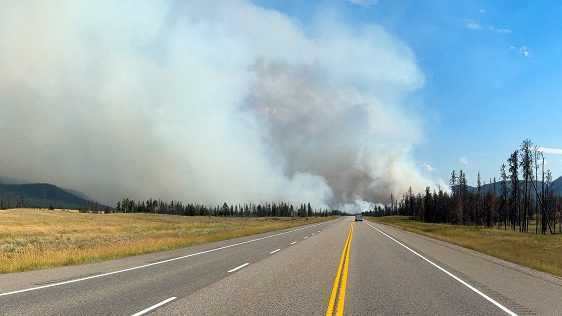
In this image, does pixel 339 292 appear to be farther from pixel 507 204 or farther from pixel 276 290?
pixel 507 204

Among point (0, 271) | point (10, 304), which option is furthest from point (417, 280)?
point (0, 271)

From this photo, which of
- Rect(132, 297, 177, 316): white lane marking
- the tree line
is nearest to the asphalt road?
Rect(132, 297, 177, 316): white lane marking

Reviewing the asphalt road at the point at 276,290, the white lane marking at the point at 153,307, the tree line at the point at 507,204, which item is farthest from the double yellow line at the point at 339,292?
the tree line at the point at 507,204

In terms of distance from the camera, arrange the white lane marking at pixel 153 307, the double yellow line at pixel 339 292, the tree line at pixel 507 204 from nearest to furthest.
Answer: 1. the white lane marking at pixel 153 307
2. the double yellow line at pixel 339 292
3. the tree line at pixel 507 204

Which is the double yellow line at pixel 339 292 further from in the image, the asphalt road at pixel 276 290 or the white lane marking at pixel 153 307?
the white lane marking at pixel 153 307

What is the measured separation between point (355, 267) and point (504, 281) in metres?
5.17

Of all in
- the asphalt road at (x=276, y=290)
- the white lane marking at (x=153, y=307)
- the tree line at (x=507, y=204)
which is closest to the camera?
the white lane marking at (x=153, y=307)

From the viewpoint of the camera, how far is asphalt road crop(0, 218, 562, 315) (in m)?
9.11

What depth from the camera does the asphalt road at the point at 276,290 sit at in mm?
9109

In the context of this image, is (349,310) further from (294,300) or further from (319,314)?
(294,300)

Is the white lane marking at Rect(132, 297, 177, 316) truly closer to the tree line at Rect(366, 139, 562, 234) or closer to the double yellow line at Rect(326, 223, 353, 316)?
the double yellow line at Rect(326, 223, 353, 316)

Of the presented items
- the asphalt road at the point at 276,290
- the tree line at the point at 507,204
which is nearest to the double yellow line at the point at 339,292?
the asphalt road at the point at 276,290

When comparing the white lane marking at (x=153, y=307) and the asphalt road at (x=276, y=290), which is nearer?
the white lane marking at (x=153, y=307)

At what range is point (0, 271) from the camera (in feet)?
50.7
